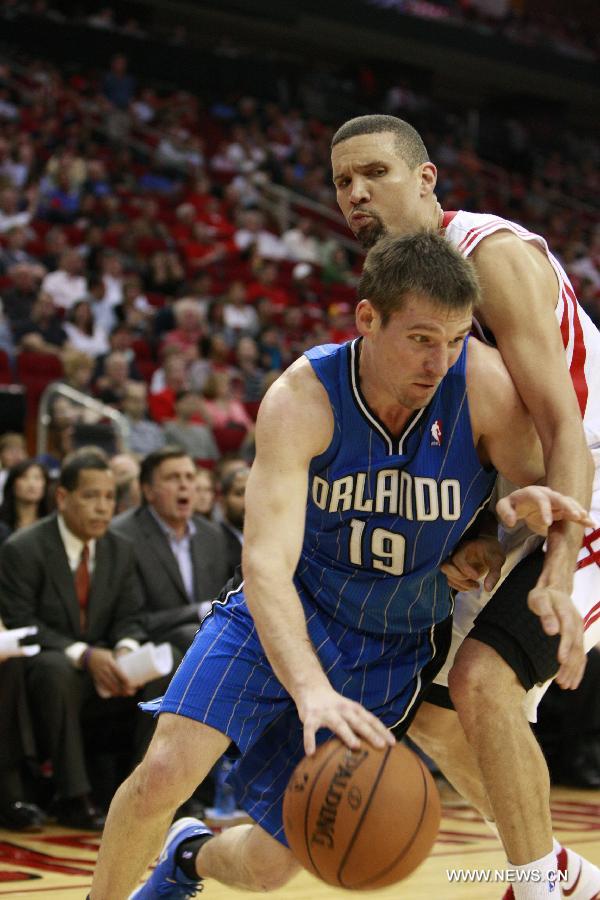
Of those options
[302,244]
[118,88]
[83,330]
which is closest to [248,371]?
[83,330]

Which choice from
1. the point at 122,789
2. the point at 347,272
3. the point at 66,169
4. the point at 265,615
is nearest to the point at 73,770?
the point at 122,789

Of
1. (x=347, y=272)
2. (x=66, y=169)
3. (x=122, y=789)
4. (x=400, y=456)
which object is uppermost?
(x=66, y=169)

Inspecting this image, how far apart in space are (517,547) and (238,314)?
987 centimetres

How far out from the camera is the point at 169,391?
1016cm

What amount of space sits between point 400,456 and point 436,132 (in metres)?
20.5

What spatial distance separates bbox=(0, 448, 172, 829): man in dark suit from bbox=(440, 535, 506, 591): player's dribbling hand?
2.62 metres

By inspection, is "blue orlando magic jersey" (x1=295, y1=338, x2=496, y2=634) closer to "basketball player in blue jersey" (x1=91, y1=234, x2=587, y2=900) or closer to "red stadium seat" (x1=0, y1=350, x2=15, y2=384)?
"basketball player in blue jersey" (x1=91, y1=234, x2=587, y2=900)

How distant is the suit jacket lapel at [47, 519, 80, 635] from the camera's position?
5730 millimetres

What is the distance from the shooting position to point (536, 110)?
972 inches

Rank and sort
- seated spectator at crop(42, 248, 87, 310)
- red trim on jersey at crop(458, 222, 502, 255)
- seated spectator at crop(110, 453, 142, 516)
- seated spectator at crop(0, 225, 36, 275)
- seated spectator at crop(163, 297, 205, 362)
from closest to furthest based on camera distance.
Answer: red trim on jersey at crop(458, 222, 502, 255)
seated spectator at crop(110, 453, 142, 516)
seated spectator at crop(163, 297, 205, 362)
seated spectator at crop(0, 225, 36, 275)
seated spectator at crop(42, 248, 87, 310)

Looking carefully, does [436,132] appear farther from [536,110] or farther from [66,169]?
[66,169]

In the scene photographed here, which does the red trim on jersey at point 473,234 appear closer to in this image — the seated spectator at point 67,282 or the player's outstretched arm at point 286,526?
the player's outstretched arm at point 286,526

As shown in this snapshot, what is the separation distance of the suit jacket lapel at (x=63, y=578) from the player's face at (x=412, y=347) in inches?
124

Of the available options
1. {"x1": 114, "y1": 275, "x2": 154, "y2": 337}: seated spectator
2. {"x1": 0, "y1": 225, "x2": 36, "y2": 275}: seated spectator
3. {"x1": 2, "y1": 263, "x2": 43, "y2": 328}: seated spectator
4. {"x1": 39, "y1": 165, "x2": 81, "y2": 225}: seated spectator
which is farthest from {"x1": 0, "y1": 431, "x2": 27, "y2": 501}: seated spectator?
{"x1": 39, "y1": 165, "x2": 81, "y2": 225}: seated spectator
